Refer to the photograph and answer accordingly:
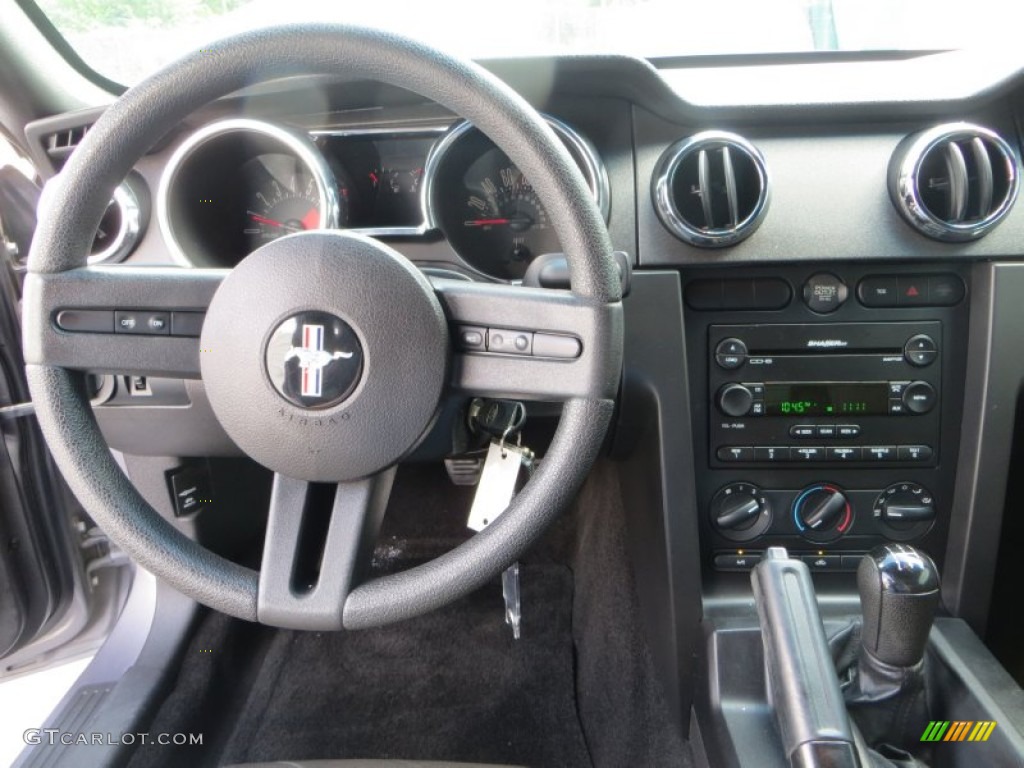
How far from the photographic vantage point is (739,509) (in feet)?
4.37

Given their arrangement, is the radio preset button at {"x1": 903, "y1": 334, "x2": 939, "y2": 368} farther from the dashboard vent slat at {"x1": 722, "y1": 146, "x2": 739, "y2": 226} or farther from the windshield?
the windshield

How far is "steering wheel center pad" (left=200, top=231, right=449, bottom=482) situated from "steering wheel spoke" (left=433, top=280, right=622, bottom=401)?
32 millimetres

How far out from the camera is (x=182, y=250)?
4.16ft

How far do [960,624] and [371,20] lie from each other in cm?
127

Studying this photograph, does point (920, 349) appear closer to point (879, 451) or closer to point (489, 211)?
point (879, 451)

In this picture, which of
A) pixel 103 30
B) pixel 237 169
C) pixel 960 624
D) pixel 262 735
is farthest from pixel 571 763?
pixel 103 30

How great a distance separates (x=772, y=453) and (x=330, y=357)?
2.66 ft

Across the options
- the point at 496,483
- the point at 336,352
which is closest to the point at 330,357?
the point at 336,352

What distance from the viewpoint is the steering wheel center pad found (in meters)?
0.83

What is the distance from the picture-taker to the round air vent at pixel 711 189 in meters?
1.17

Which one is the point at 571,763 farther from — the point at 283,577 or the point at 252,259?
the point at 252,259

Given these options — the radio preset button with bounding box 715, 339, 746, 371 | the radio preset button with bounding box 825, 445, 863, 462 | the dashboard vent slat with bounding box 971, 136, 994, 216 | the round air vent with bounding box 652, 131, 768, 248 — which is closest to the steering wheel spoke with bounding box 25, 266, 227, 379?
the round air vent with bounding box 652, 131, 768, 248

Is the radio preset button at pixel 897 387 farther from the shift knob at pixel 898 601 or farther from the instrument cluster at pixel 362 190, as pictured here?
the instrument cluster at pixel 362 190

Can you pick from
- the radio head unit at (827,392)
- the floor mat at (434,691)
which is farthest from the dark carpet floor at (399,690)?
the radio head unit at (827,392)
